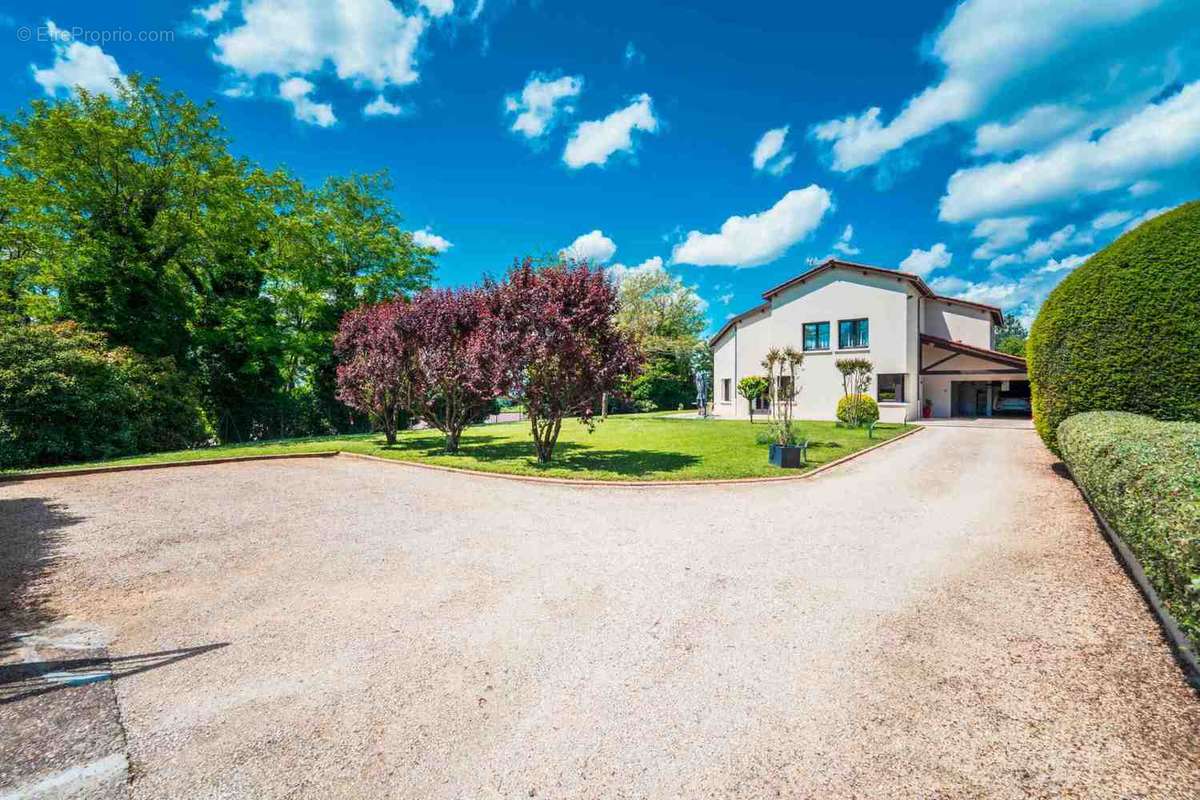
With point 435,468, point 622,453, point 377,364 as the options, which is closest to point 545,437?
point 622,453

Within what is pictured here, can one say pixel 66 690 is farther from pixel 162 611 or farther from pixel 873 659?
pixel 873 659

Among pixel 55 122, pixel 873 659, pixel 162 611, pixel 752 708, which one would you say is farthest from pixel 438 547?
pixel 55 122

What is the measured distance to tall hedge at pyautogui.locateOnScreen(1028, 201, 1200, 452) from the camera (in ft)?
22.8

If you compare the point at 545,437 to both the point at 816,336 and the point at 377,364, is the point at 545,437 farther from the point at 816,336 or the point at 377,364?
the point at 816,336

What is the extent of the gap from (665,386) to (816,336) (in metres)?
16.4

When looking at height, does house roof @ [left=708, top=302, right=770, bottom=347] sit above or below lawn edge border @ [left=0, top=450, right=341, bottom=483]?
above

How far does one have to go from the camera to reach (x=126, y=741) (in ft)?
7.96

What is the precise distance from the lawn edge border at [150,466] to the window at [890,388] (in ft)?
82.8

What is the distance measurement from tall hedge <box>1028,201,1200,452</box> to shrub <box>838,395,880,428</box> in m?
10.3

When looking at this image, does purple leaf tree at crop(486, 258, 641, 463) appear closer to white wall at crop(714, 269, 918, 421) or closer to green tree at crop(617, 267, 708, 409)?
white wall at crop(714, 269, 918, 421)

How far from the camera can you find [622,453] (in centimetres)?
1291

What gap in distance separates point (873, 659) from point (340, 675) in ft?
12.2

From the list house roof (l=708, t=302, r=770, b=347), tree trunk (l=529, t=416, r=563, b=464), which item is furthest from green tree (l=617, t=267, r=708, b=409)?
tree trunk (l=529, t=416, r=563, b=464)

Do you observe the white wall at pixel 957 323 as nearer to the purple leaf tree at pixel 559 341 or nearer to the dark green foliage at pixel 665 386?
the dark green foliage at pixel 665 386
